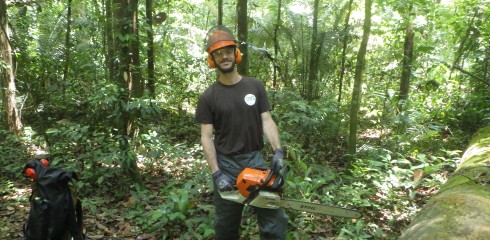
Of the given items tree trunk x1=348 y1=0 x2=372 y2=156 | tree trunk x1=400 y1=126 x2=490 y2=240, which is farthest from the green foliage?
tree trunk x1=400 y1=126 x2=490 y2=240

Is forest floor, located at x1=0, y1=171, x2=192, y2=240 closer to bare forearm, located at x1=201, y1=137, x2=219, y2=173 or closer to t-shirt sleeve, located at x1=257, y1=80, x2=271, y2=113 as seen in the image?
bare forearm, located at x1=201, y1=137, x2=219, y2=173

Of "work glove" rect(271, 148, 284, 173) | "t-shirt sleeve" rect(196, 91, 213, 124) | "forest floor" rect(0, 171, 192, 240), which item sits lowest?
"forest floor" rect(0, 171, 192, 240)

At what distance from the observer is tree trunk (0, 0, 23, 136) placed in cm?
692

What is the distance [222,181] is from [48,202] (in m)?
1.53

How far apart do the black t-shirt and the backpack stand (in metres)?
1.35

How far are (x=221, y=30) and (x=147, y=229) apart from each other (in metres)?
2.38

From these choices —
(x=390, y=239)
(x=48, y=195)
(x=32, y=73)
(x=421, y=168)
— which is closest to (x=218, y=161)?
(x=48, y=195)

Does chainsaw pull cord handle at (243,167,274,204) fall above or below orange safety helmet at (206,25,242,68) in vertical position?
below

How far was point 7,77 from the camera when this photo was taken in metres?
7.02

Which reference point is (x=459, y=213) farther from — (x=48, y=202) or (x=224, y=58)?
(x=48, y=202)

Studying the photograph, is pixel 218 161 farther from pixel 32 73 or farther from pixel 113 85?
pixel 32 73

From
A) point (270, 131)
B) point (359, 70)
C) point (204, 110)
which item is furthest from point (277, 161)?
point (359, 70)

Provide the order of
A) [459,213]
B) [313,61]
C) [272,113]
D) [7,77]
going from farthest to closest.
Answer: [313,61], [7,77], [272,113], [459,213]

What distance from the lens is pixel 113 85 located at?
4.69 meters
